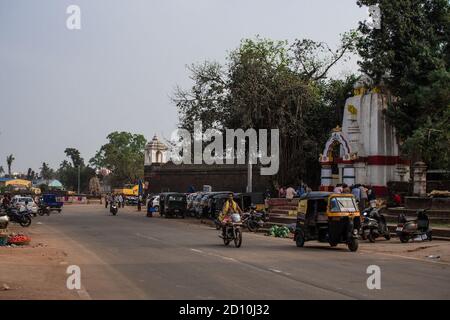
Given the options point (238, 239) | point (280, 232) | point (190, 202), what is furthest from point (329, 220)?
point (190, 202)

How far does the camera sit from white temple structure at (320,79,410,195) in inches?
1442

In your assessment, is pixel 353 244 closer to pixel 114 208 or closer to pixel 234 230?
pixel 234 230

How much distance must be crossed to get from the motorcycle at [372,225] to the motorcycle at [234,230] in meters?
4.60

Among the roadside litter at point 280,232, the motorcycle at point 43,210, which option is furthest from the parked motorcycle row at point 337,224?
the motorcycle at point 43,210

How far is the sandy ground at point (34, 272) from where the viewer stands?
36.1 ft

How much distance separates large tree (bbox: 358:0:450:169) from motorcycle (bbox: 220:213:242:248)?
45.1 feet

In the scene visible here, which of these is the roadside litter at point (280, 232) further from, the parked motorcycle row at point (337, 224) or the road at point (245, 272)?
the road at point (245, 272)

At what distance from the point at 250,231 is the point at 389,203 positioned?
23.9 feet

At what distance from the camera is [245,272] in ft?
45.6

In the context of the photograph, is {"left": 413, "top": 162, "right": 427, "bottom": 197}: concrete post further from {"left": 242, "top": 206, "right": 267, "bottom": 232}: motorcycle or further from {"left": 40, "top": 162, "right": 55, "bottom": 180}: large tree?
{"left": 40, "top": 162, "right": 55, "bottom": 180}: large tree

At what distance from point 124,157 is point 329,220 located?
95890mm
